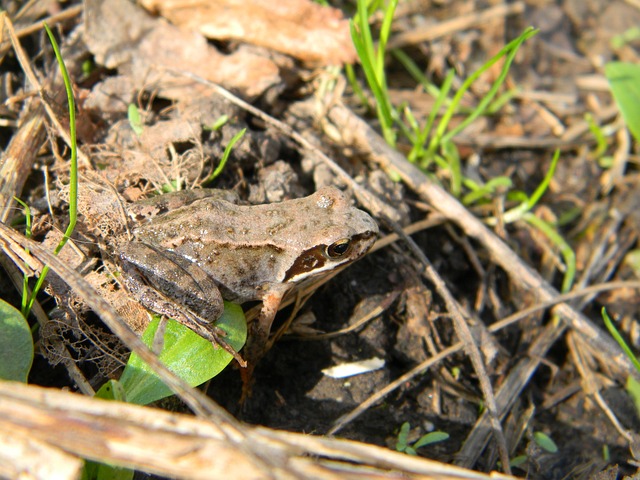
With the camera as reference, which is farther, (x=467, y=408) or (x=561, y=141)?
(x=561, y=141)

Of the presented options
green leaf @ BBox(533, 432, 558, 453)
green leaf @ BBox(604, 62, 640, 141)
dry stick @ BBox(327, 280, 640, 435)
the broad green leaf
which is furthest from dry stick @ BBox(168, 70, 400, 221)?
green leaf @ BBox(604, 62, 640, 141)

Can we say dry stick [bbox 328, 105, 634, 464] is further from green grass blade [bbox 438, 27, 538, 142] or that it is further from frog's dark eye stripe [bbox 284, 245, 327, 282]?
frog's dark eye stripe [bbox 284, 245, 327, 282]

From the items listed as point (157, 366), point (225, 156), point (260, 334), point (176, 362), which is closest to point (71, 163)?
point (225, 156)

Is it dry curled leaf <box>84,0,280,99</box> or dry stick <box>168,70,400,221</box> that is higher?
dry curled leaf <box>84,0,280,99</box>

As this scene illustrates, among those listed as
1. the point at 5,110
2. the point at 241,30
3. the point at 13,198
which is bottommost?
the point at 13,198

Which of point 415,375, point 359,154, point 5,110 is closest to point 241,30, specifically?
point 359,154

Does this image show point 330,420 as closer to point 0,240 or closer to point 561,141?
point 0,240

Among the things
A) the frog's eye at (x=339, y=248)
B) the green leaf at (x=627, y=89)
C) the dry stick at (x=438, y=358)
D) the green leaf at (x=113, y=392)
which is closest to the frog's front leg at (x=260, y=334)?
the frog's eye at (x=339, y=248)
